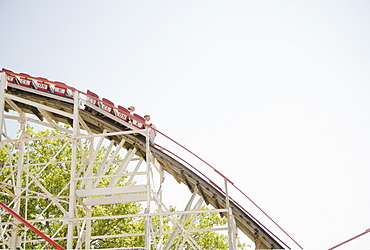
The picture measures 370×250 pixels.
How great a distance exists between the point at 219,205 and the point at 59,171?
11.6m

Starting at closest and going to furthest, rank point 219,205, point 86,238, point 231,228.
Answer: point 231,228
point 219,205
point 86,238

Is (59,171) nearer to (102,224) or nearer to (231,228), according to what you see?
(102,224)

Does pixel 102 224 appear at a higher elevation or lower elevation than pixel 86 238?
higher

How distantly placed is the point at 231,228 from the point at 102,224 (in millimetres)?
11155

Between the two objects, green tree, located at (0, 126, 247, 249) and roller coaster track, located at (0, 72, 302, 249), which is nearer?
roller coaster track, located at (0, 72, 302, 249)

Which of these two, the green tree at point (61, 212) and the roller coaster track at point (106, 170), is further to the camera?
the green tree at point (61, 212)

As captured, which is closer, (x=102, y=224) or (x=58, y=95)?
(x=58, y=95)

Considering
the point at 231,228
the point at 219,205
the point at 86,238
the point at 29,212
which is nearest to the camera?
the point at 231,228

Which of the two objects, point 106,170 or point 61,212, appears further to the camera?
point 61,212

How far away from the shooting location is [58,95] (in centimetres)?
1405

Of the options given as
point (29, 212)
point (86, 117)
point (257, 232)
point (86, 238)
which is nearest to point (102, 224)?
point (29, 212)

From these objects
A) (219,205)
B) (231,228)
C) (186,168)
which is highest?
(186,168)

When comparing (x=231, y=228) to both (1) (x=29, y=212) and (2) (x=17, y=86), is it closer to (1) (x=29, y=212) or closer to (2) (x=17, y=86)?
(2) (x=17, y=86)

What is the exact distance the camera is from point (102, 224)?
71.9ft
